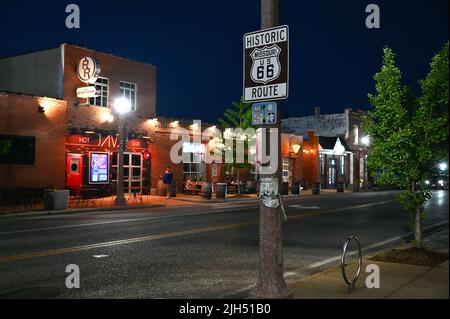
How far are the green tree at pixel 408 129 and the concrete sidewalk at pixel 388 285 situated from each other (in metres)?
2.11

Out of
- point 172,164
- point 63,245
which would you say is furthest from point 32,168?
point 63,245

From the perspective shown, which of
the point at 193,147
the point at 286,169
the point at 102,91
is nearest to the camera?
the point at 102,91

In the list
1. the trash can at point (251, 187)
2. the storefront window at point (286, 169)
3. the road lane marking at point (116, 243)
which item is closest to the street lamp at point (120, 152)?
the road lane marking at point (116, 243)

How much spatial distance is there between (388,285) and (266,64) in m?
3.71

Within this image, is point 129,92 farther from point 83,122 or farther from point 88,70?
point 88,70

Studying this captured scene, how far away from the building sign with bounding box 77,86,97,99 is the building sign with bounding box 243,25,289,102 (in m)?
19.0

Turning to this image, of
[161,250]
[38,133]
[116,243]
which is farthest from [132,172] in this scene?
[161,250]

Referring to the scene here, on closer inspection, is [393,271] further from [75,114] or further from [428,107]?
[75,114]

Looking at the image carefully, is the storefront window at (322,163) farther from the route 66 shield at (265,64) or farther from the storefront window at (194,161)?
the route 66 shield at (265,64)

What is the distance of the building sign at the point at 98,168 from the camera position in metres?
26.2

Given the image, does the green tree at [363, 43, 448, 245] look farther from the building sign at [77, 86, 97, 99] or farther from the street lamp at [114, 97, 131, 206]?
the building sign at [77, 86, 97, 99]

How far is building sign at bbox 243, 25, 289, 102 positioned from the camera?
625 cm

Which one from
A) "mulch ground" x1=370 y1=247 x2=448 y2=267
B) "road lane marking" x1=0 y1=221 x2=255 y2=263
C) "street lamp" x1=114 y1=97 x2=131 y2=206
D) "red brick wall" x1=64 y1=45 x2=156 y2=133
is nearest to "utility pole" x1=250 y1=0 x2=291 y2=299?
"mulch ground" x1=370 y1=247 x2=448 y2=267

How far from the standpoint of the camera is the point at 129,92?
95.0 feet
